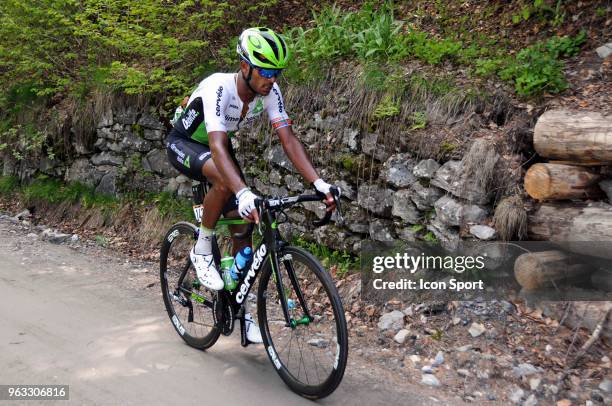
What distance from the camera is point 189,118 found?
441 cm

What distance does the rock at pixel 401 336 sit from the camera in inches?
189

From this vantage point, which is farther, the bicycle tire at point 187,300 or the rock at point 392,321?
the rock at point 392,321

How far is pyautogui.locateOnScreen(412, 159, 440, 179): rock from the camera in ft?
17.9

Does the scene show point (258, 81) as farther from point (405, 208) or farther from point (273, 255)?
point (405, 208)

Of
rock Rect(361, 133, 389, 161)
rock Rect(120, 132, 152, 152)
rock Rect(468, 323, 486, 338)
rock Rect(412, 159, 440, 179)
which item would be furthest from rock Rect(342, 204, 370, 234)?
rock Rect(120, 132, 152, 152)

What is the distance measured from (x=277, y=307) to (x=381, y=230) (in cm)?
160

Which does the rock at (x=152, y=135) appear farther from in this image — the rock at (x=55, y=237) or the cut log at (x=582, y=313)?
the cut log at (x=582, y=313)

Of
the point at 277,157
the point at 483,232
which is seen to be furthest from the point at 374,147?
the point at 483,232

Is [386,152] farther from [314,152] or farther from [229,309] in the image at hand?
[229,309]

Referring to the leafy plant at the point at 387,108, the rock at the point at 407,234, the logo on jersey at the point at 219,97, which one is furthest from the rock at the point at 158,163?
the logo on jersey at the point at 219,97

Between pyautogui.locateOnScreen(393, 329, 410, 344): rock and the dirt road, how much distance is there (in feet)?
1.68

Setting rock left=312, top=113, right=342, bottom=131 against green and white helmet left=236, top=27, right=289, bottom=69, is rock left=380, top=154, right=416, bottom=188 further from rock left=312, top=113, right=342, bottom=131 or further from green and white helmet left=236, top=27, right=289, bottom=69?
green and white helmet left=236, top=27, right=289, bottom=69

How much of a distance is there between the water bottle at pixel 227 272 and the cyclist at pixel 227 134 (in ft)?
0.17

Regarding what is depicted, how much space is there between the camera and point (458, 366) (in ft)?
14.2
